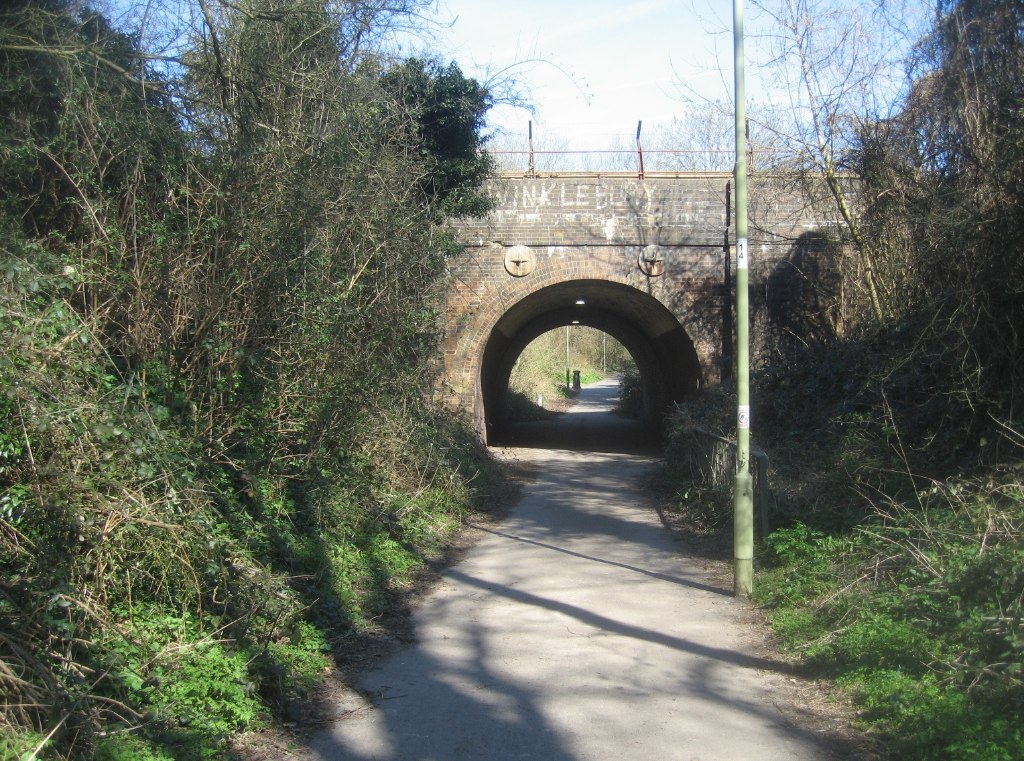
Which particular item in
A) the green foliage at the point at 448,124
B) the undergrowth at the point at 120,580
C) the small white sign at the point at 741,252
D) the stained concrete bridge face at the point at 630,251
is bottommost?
the undergrowth at the point at 120,580

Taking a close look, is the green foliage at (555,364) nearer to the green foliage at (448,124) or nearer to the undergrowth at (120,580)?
the green foliage at (448,124)

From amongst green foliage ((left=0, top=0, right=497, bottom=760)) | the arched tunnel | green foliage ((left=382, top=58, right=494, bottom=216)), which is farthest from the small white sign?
the arched tunnel

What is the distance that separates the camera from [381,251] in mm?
10930

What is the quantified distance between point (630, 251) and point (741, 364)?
10.3 meters

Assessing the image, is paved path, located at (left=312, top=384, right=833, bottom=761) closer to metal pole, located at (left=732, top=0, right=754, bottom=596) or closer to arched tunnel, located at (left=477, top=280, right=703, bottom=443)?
metal pole, located at (left=732, top=0, right=754, bottom=596)

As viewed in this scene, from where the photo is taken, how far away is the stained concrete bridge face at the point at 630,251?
18094mm

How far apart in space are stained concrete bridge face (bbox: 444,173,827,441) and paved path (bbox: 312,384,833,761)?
8.40 m

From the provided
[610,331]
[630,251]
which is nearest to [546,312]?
[610,331]

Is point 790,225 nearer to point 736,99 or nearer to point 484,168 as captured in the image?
point 484,168

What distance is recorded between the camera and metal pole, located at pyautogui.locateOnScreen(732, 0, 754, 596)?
809cm

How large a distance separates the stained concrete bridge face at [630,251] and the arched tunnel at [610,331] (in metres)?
0.48

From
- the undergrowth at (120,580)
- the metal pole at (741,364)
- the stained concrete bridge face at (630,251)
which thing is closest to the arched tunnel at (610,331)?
the stained concrete bridge face at (630,251)

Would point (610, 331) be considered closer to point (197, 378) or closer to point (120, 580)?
point (197, 378)

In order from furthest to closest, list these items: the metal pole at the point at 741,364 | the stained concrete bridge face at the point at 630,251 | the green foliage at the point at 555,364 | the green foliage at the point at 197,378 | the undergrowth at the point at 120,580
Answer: the green foliage at the point at 555,364, the stained concrete bridge face at the point at 630,251, the metal pole at the point at 741,364, the green foliage at the point at 197,378, the undergrowth at the point at 120,580
